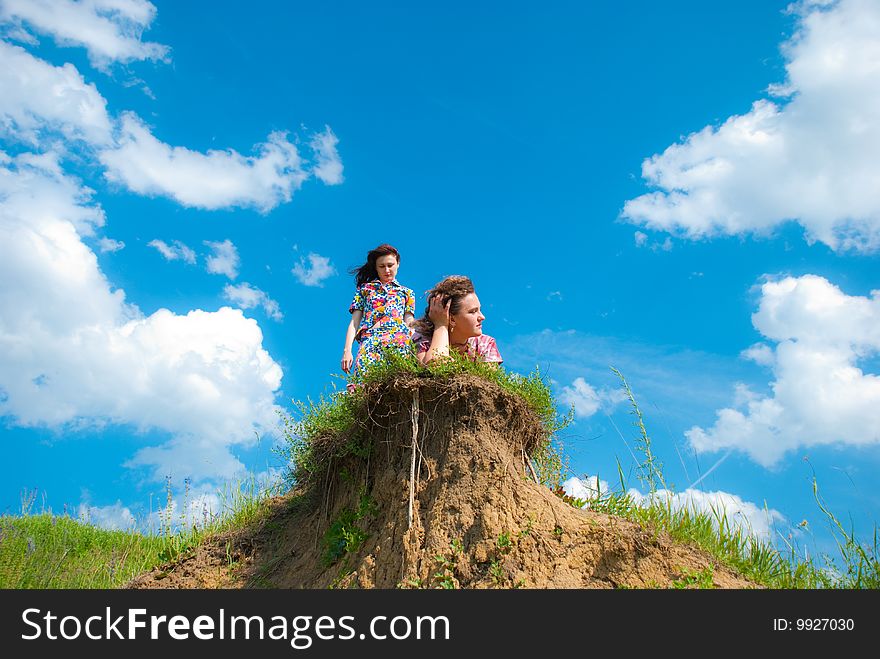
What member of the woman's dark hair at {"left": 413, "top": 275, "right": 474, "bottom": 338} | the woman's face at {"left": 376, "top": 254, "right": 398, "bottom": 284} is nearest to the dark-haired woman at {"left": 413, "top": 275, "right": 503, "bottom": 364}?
the woman's dark hair at {"left": 413, "top": 275, "right": 474, "bottom": 338}

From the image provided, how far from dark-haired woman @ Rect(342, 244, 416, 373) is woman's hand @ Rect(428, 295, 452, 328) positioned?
6.02ft

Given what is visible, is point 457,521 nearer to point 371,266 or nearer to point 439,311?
point 439,311

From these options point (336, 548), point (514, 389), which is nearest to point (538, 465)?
point (514, 389)

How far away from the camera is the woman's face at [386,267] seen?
913 centimetres

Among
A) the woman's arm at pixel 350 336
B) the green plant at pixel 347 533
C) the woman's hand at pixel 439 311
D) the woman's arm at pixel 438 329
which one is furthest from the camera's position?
the woman's arm at pixel 350 336

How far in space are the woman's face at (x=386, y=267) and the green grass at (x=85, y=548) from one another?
138 inches

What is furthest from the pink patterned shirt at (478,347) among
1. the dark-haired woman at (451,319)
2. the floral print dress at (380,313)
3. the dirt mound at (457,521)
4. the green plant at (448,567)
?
the green plant at (448,567)

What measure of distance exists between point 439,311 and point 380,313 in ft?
7.74

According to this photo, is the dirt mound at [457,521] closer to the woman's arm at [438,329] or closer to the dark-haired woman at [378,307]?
the woman's arm at [438,329]

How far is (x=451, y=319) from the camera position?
22.4ft

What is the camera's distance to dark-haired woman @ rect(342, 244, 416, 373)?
28.6 ft

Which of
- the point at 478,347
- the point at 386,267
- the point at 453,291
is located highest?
the point at 386,267

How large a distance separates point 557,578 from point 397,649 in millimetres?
1629

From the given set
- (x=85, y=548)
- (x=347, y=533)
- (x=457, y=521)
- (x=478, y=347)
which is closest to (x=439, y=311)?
(x=478, y=347)
